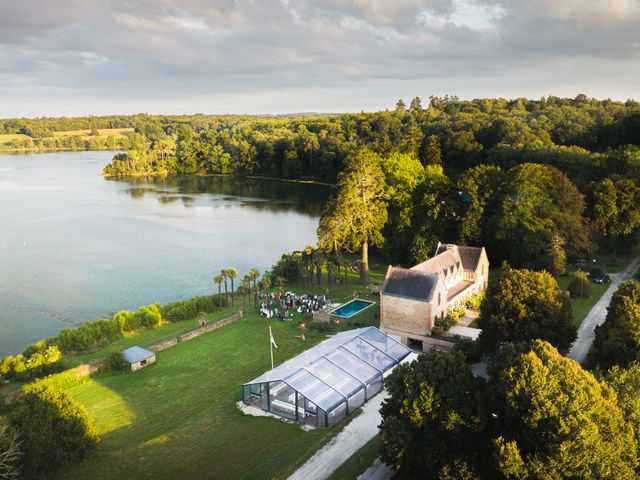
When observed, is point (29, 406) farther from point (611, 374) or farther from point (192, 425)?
point (611, 374)

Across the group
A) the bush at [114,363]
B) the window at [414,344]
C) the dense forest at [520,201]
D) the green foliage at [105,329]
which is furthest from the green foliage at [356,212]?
the bush at [114,363]

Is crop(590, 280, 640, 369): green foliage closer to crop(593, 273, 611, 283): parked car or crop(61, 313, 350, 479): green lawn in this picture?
crop(61, 313, 350, 479): green lawn

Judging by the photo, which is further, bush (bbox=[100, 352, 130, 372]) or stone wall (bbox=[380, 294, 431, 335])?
stone wall (bbox=[380, 294, 431, 335])

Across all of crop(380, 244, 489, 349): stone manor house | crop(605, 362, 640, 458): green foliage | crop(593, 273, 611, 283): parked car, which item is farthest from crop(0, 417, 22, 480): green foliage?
crop(593, 273, 611, 283): parked car

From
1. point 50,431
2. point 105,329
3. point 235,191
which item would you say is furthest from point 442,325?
point 235,191

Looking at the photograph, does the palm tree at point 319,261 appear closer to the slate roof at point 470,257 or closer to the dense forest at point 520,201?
the dense forest at point 520,201

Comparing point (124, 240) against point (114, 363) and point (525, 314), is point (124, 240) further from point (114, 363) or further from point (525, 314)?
point (525, 314)

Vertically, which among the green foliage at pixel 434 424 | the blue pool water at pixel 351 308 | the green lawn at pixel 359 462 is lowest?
the blue pool water at pixel 351 308
